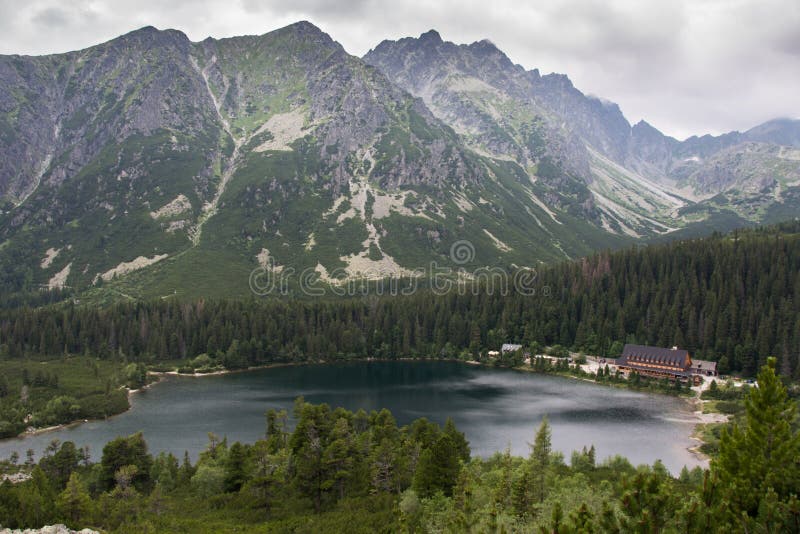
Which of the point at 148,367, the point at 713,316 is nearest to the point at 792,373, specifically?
the point at 713,316

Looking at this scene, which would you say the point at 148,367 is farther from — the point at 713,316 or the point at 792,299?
the point at 792,299

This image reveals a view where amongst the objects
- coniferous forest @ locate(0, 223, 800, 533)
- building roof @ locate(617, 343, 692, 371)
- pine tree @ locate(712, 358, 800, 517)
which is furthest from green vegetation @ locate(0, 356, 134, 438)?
building roof @ locate(617, 343, 692, 371)

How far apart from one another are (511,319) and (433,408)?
70849mm

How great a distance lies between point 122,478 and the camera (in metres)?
51.2

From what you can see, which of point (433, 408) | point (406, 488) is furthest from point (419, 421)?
point (433, 408)

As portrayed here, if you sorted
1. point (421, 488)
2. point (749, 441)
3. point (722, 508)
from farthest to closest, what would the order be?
point (421, 488) < point (749, 441) < point (722, 508)

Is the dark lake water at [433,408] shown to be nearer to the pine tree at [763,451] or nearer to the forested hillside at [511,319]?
the forested hillside at [511,319]

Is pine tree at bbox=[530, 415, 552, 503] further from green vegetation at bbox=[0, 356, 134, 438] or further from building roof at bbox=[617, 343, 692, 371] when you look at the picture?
building roof at bbox=[617, 343, 692, 371]

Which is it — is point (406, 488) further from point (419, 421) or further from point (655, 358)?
point (655, 358)

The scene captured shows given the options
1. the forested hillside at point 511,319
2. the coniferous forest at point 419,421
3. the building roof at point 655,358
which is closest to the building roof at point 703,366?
the building roof at point 655,358

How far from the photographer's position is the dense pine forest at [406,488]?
2091cm

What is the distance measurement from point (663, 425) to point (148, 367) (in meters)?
120

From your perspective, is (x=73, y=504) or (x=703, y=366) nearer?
(x=73, y=504)

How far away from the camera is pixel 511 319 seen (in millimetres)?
168625
